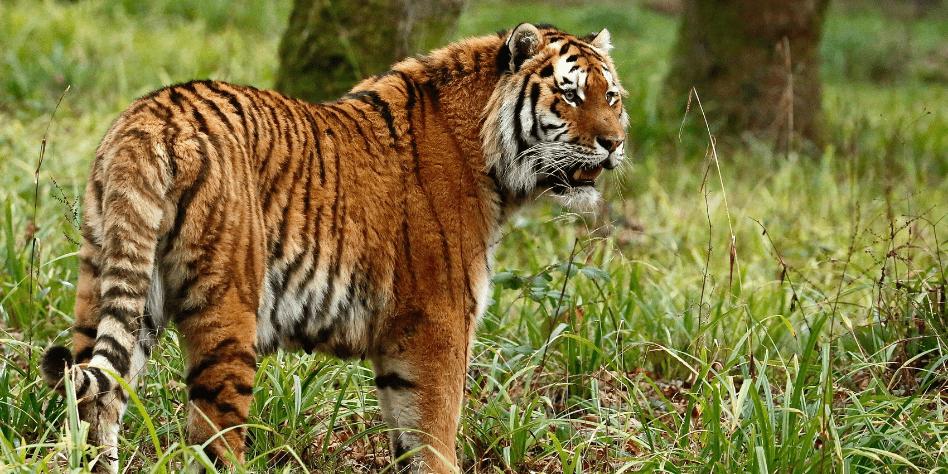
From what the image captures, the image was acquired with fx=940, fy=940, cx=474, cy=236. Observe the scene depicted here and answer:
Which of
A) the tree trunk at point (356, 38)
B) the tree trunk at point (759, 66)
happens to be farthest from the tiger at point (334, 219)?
the tree trunk at point (759, 66)

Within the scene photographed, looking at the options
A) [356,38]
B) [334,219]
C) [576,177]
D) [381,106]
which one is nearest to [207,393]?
[334,219]

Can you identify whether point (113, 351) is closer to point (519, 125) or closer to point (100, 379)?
point (100, 379)

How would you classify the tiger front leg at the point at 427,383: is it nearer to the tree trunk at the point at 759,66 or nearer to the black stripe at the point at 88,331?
the black stripe at the point at 88,331

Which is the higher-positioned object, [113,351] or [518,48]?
[518,48]

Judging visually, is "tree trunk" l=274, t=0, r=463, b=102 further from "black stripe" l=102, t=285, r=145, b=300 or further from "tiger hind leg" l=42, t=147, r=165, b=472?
"black stripe" l=102, t=285, r=145, b=300

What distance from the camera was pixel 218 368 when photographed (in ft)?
8.66

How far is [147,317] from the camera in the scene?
2.74m

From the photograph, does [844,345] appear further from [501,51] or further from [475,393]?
[501,51]

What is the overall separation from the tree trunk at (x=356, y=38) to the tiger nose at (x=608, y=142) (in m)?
2.64

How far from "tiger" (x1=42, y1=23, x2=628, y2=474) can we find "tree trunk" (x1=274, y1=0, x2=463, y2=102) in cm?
222

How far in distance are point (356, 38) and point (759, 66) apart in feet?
15.4

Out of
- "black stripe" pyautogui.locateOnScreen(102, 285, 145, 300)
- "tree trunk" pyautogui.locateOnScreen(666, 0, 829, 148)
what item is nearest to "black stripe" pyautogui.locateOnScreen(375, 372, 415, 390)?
"black stripe" pyautogui.locateOnScreen(102, 285, 145, 300)

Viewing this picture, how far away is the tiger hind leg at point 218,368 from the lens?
8.62 feet

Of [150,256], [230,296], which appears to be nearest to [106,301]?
[150,256]
